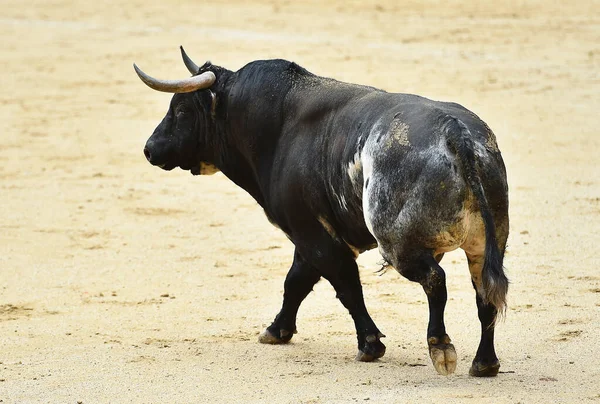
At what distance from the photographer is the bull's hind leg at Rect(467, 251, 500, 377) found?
6352 mm

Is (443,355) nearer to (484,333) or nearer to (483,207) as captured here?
(484,333)

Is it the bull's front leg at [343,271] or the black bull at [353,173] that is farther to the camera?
the bull's front leg at [343,271]

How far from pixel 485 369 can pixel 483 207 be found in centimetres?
98

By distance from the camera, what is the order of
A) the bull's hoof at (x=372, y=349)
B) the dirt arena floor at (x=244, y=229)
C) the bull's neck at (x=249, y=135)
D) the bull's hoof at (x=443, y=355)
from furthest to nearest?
the bull's neck at (x=249, y=135) < the bull's hoof at (x=372, y=349) < the dirt arena floor at (x=244, y=229) < the bull's hoof at (x=443, y=355)

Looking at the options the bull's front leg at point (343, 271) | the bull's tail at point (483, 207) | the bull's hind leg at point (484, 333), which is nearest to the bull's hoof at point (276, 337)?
the bull's front leg at point (343, 271)

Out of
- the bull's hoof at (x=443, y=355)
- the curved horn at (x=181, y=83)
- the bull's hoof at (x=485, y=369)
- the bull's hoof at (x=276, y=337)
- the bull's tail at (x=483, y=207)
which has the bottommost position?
the bull's hoof at (x=276, y=337)

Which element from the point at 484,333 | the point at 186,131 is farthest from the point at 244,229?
the point at 484,333

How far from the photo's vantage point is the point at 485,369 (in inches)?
255

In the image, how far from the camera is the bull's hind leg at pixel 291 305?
768cm

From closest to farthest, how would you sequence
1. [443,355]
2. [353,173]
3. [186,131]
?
[443,355], [353,173], [186,131]

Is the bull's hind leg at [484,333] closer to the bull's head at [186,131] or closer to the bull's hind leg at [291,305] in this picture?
the bull's hind leg at [291,305]

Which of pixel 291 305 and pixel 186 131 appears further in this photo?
pixel 186 131

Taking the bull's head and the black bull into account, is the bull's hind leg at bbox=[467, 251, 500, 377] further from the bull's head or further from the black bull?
the bull's head

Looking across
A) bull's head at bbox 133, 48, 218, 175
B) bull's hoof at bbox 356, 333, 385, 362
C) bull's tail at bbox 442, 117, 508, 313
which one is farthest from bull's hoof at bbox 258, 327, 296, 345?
bull's tail at bbox 442, 117, 508, 313
